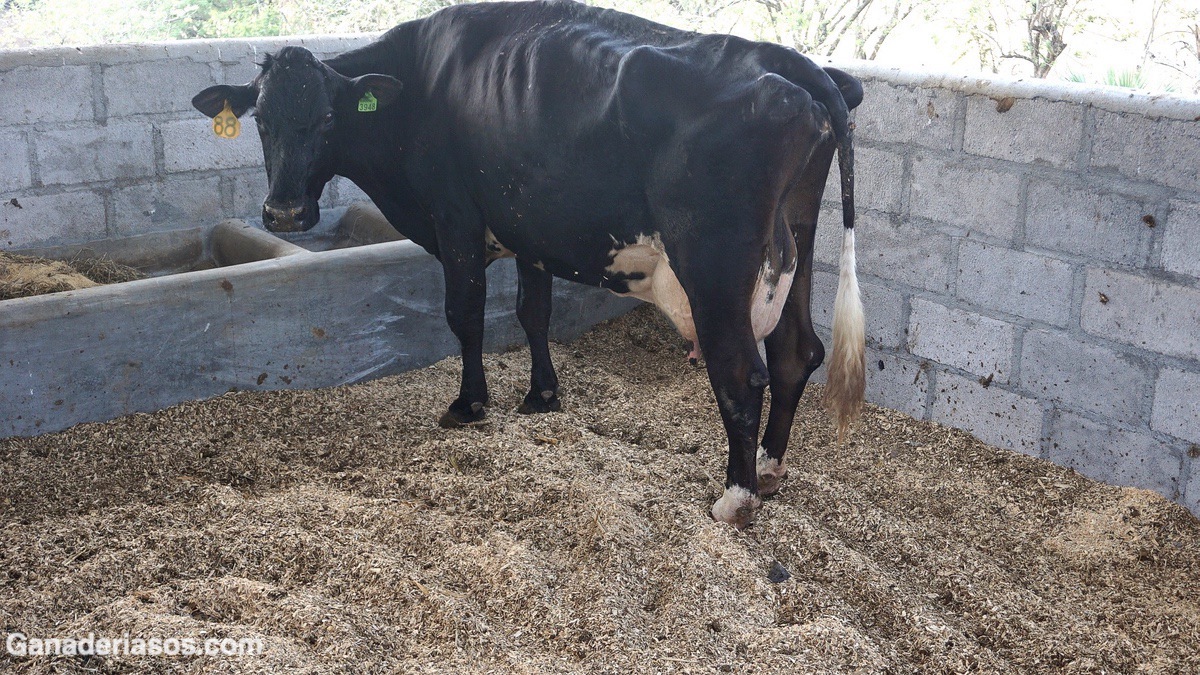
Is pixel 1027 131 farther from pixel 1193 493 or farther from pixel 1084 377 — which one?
pixel 1193 493

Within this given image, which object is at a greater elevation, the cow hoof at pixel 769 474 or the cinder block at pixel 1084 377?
the cinder block at pixel 1084 377

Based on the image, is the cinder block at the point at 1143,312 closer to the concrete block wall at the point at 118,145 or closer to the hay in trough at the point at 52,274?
the hay in trough at the point at 52,274

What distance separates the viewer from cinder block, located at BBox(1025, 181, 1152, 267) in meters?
3.38

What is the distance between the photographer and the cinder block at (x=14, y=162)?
4.82 m

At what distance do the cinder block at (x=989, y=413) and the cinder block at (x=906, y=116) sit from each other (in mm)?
943

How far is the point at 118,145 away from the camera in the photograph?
5.11m

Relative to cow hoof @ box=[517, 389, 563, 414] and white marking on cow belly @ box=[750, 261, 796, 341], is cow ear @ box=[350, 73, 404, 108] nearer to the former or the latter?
cow hoof @ box=[517, 389, 563, 414]

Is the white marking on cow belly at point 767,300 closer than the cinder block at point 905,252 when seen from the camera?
Yes

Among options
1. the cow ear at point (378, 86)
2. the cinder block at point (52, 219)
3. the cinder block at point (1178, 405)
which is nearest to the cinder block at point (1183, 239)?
the cinder block at point (1178, 405)

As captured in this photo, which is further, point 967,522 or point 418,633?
point 967,522

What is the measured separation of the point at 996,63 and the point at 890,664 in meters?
6.89

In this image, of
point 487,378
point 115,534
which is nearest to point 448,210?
point 487,378

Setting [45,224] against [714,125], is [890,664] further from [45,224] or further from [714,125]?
[45,224]

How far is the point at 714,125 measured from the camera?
9.82 feet
